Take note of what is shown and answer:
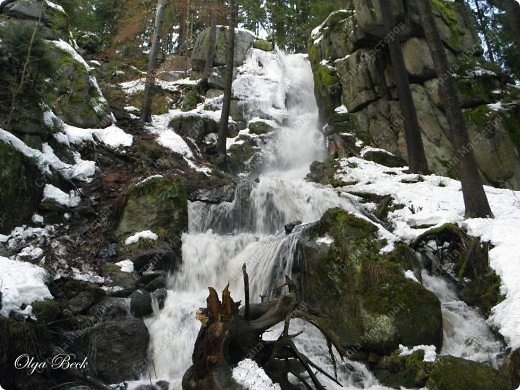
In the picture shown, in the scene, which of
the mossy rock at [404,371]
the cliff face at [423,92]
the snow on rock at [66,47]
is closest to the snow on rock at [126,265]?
the mossy rock at [404,371]

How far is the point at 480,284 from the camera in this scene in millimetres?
7773

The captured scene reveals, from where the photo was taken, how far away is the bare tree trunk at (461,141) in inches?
376

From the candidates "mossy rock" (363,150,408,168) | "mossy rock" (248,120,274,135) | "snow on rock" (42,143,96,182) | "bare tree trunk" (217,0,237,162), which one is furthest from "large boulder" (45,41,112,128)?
"mossy rock" (363,150,408,168)

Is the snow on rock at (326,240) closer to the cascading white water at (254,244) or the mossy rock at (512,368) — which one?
the cascading white water at (254,244)

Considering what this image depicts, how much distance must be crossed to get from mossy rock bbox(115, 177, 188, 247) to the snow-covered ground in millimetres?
5160

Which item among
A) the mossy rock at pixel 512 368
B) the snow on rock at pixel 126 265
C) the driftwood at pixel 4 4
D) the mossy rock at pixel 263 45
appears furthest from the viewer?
the mossy rock at pixel 263 45

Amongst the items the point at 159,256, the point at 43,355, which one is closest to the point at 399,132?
the point at 159,256

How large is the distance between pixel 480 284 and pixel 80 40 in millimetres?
23809

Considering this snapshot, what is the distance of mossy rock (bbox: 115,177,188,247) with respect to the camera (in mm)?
9406

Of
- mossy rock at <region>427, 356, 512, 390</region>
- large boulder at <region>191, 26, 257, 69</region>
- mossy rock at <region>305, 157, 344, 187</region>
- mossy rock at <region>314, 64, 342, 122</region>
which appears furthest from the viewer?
large boulder at <region>191, 26, 257, 69</region>

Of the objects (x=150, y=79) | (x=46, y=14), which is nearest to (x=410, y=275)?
(x=150, y=79)

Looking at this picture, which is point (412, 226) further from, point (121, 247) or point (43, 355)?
point (43, 355)

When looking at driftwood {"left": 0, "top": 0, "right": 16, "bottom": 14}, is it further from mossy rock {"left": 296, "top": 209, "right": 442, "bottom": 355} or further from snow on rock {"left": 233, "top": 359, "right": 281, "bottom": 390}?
snow on rock {"left": 233, "top": 359, "right": 281, "bottom": 390}

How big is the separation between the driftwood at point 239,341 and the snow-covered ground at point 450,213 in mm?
3361
